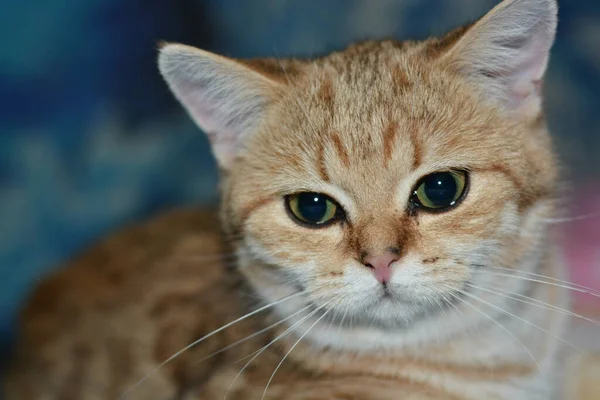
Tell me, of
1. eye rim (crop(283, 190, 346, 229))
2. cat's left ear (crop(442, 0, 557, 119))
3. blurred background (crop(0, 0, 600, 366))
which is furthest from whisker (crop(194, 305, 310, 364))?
blurred background (crop(0, 0, 600, 366))

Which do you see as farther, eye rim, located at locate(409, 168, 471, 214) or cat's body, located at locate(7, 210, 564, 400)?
cat's body, located at locate(7, 210, 564, 400)

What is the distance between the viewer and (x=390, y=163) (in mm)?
1544

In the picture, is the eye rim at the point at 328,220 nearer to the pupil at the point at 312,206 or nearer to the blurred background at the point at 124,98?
the pupil at the point at 312,206

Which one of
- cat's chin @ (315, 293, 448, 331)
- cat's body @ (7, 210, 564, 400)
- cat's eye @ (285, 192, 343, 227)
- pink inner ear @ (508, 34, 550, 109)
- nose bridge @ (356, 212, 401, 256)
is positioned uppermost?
pink inner ear @ (508, 34, 550, 109)

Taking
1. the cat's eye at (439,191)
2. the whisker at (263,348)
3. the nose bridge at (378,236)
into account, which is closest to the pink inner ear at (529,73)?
the cat's eye at (439,191)

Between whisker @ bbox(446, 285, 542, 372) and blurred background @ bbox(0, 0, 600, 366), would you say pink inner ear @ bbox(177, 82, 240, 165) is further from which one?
blurred background @ bbox(0, 0, 600, 366)

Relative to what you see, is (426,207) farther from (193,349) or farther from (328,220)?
(193,349)

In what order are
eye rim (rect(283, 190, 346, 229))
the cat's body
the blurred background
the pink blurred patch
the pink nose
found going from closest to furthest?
the pink nose → eye rim (rect(283, 190, 346, 229)) → the cat's body → the pink blurred patch → the blurred background

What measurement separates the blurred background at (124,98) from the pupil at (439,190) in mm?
1129

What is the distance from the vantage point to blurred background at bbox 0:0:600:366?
2641 mm

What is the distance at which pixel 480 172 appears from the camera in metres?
1.58

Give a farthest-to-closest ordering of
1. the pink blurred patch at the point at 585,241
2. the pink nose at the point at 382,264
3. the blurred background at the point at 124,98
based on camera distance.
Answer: the blurred background at the point at 124,98, the pink blurred patch at the point at 585,241, the pink nose at the point at 382,264

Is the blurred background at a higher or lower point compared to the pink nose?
higher

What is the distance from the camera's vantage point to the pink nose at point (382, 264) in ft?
4.85
